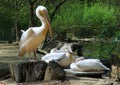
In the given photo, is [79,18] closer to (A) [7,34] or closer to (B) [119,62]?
(A) [7,34]

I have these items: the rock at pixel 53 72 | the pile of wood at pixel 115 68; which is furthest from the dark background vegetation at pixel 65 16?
the rock at pixel 53 72

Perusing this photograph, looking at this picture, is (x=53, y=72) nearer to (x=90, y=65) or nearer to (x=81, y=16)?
(x=90, y=65)

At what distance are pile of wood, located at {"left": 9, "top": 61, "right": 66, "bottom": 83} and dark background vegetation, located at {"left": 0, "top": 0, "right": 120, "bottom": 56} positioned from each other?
10.4 m

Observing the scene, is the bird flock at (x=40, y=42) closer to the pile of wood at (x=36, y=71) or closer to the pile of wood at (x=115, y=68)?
the pile of wood at (x=115, y=68)

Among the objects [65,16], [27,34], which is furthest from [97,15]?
[27,34]

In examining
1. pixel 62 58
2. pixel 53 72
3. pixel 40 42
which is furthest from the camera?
pixel 62 58

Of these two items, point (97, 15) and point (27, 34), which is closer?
point (27, 34)

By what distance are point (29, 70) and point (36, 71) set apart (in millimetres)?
169

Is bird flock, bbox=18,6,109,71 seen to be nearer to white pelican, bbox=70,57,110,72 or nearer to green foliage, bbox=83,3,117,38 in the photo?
white pelican, bbox=70,57,110,72

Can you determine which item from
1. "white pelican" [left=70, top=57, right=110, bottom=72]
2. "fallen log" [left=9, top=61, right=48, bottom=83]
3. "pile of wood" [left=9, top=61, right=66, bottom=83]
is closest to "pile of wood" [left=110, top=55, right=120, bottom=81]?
"white pelican" [left=70, top=57, right=110, bottom=72]

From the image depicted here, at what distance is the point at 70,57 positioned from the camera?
10148mm

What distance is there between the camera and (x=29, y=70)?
9242 mm

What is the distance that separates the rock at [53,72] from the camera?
357 inches

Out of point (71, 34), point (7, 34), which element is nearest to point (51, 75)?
point (71, 34)
